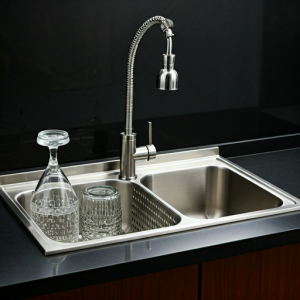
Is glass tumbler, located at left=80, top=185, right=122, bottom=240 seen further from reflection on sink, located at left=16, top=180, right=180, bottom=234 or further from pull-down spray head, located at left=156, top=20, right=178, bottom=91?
pull-down spray head, located at left=156, top=20, right=178, bottom=91

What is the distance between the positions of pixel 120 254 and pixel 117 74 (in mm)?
735

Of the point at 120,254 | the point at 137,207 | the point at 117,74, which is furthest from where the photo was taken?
the point at 117,74

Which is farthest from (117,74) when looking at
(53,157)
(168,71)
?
(53,157)

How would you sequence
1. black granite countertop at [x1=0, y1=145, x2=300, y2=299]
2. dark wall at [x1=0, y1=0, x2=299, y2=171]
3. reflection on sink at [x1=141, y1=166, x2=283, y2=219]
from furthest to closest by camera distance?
1. reflection on sink at [x1=141, y1=166, x2=283, y2=219]
2. dark wall at [x1=0, y1=0, x2=299, y2=171]
3. black granite countertop at [x1=0, y1=145, x2=300, y2=299]

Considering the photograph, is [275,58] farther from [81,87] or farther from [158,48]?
[81,87]

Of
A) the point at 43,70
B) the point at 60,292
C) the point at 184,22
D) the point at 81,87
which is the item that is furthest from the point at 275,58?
Answer: the point at 60,292

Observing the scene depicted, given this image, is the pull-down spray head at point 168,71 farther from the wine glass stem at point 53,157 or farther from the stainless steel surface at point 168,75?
the wine glass stem at point 53,157

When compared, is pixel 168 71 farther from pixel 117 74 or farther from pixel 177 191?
pixel 177 191

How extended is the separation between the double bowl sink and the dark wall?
7 cm

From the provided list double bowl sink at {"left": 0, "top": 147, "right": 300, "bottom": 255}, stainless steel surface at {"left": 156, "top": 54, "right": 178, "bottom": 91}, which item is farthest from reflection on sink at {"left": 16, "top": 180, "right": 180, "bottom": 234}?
stainless steel surface at {"left": 156, "top": 54, "right": 178, "bottom": 91}

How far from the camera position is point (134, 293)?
112 cm

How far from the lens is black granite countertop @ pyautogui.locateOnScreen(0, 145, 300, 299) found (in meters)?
1.01

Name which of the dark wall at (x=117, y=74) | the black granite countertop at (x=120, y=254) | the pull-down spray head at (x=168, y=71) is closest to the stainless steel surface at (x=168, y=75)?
the pull-down spray head at (x=168, y=71)

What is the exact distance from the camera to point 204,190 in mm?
1738
